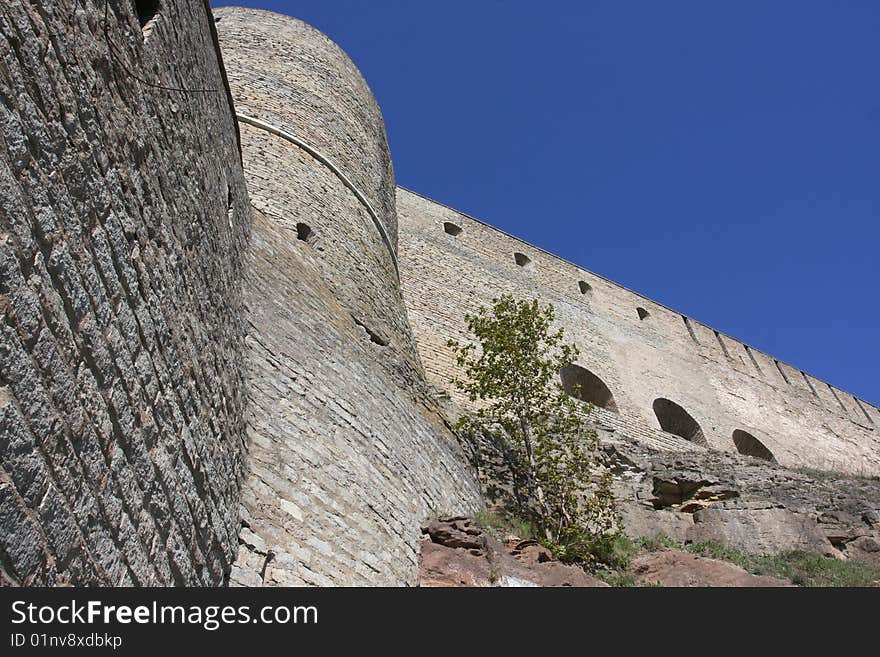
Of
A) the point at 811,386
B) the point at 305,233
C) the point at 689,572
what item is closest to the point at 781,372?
the point at 811,386

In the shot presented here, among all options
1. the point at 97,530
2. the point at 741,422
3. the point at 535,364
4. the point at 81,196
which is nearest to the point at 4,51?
the point at 81,196

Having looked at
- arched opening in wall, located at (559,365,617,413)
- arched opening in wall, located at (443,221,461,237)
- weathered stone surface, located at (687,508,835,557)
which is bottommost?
weathered stone surface, located at (687,508,835,557)

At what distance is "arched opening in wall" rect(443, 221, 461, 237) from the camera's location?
16.3 metres

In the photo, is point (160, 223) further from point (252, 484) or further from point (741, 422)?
point (741, 422)

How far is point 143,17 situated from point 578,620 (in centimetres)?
287

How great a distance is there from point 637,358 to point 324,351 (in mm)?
12263

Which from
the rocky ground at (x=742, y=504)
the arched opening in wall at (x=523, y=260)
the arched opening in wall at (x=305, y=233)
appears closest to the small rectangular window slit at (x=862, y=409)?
the arched opening in wall at (x=523, y=260)

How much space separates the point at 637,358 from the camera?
56.1ft

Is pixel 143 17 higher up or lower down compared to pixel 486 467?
lower down

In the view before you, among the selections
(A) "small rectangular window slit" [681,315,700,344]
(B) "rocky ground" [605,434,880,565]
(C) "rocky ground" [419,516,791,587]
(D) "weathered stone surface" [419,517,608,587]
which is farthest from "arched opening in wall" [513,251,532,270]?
(D) "weathered stone surface" [419,517,608,587]

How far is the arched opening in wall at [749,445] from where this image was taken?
17.4 meters

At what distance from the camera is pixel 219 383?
395cm

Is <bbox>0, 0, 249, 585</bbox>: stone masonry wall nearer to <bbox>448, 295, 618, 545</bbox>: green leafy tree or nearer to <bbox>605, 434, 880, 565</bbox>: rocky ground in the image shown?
<bbox>448, 295, 618, 545</bbox>: green leafy tree

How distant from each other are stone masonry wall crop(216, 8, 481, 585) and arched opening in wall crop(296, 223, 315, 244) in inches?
0.5
